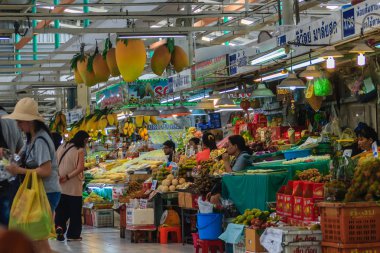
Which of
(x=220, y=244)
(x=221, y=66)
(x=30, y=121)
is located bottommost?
(x=220, y=244)

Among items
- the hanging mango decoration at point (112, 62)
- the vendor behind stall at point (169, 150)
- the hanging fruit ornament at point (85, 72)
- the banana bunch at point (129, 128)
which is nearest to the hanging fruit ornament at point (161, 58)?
the hanging mango decoration at point (112, 62)

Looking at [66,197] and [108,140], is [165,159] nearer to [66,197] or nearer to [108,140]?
[66,197]

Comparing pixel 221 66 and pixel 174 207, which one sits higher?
pixel 221 66

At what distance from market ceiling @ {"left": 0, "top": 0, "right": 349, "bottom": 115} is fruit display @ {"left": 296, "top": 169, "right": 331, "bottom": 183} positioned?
214cm

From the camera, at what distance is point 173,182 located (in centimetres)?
1238

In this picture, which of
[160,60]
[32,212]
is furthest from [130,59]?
[32,212]

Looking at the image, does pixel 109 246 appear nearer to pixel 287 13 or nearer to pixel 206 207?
pixel 206 207

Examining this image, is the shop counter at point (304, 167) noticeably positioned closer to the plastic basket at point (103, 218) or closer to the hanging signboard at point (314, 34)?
the hanging signboard at point (314, 34)

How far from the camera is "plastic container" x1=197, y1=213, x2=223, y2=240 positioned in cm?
955

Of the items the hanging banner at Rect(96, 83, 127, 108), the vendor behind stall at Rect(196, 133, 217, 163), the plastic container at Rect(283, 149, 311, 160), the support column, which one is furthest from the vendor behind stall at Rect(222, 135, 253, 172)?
the hanging banner at Rect(96, 83, 127, 108)

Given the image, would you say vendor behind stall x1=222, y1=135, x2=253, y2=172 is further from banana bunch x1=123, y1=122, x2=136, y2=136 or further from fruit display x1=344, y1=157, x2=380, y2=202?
banana bunch x1=123, y1=122, x2=136, y2=136

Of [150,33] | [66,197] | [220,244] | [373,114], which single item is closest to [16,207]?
[150,33]

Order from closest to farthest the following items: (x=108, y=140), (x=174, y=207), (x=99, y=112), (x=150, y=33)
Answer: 1. (x=150, y=33)
2. (x=174, y=207)
3. (x=99, y=112)
4. (x=108, y=140)

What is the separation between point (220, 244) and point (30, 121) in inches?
Result: 151
